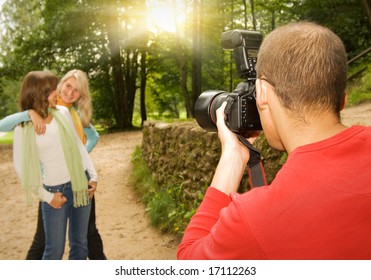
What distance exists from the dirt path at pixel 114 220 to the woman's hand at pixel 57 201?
74.3 inches

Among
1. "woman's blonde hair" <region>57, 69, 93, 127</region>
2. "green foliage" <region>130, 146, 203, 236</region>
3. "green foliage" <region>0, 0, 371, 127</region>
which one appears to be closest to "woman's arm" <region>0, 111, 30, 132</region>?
"woman's blonde hair" <region>57, 69, 93, 127</region>

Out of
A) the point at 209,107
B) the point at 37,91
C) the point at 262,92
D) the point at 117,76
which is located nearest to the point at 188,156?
the point at 37,91

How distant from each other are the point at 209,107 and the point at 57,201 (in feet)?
5.18

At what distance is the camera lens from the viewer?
4.83ft

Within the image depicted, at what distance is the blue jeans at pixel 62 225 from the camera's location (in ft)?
8.31

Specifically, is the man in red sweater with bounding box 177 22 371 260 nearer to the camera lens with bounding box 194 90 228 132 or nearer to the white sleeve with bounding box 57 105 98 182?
the camera lens with bounding box 194 90 228 132

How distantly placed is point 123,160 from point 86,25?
8.39 metres

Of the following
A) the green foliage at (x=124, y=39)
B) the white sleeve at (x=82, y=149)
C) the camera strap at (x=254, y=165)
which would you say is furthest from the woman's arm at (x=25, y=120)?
the green foliage at (x=124, y=39)

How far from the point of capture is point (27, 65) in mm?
14039

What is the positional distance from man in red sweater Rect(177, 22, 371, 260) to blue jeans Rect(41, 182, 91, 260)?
5.96 feet

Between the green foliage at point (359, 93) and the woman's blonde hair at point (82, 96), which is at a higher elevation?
the woman's blonde hair at point (82, 96)

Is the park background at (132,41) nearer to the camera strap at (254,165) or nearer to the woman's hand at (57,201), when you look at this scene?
the woman's hand at (57,201)

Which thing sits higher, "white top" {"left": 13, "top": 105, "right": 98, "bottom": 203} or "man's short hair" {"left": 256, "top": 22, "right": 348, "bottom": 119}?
"man's short hair" {"left": 256, "top": 22, "right": 348, "bottom": 119}
